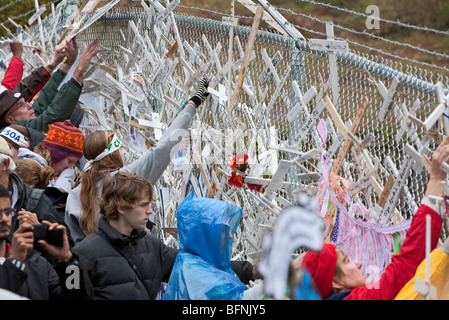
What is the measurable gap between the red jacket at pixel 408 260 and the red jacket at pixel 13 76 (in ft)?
15.5

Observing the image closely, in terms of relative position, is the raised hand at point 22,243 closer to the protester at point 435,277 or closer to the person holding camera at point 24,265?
the person holding camera at point 24,265

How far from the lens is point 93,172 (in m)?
4.50

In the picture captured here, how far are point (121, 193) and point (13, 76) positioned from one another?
3423 millimetres

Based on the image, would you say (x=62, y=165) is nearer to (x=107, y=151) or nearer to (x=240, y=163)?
(x=107, y=151)

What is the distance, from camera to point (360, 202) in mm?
3771

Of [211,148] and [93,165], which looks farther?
[211,148]

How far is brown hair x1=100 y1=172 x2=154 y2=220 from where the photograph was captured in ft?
12.6

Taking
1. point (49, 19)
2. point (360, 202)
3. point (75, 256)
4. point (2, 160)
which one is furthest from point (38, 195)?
point (49, 19)

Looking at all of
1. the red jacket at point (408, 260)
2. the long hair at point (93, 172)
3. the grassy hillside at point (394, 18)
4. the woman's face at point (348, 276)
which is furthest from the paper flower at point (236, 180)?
the grassy hillside at point (394, 18)

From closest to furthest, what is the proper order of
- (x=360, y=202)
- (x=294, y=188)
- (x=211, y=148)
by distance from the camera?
(x=360, y=202) → (x=294, y=188) → (x=211, y=148)

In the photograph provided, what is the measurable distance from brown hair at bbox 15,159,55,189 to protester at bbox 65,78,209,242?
0.31 metres
